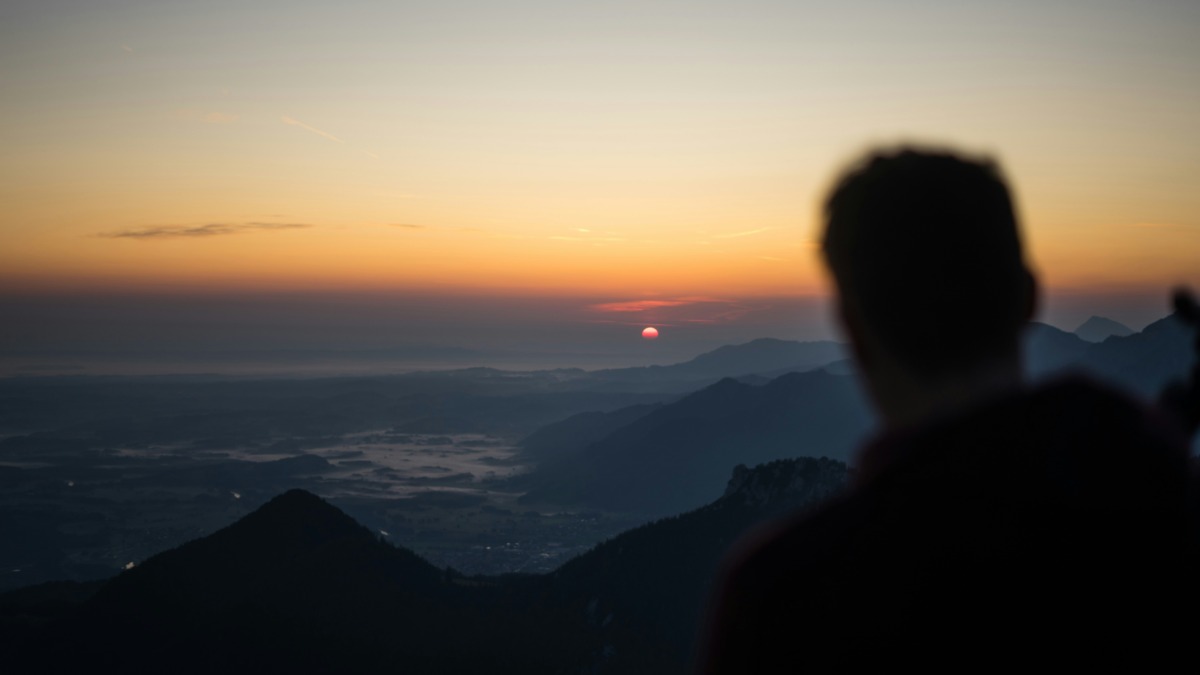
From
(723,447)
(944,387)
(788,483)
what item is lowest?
(723,447)

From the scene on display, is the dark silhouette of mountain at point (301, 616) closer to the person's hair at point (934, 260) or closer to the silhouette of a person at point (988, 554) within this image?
the person's hair at point (934, 260)

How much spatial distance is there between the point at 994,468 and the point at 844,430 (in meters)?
184

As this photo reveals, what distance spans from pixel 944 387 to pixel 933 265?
11.8 inches

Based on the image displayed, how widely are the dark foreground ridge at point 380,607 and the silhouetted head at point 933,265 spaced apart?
51354 millimetres

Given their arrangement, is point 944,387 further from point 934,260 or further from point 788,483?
point 788,483

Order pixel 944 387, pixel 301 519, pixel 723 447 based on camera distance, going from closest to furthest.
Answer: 1. pixel 944 387
2. pixel 301 519
3. pixel 723 447

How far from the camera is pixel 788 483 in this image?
5900 cm

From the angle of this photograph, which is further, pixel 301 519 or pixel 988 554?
pixel 301 519

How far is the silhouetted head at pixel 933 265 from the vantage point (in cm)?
208

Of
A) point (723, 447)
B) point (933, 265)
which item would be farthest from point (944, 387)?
point (723, 447)

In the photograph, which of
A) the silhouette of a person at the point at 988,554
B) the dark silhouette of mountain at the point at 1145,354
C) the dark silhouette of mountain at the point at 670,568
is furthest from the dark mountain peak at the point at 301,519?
the dark silhouette of mountain at the point at 1145,354

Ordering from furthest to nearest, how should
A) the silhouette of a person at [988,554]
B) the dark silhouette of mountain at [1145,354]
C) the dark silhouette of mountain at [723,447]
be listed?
1. the dark silhouette of mountain at [723,447]
2. the dark silhouette of mountain at [1145,354]
3. the silhouette of a person at [988,554]

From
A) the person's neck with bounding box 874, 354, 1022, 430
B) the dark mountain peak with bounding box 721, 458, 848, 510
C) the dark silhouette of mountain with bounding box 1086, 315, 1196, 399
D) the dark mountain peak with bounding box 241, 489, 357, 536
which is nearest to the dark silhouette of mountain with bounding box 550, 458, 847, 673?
the dark mountain peak with bounding box 721, 458, 848, 510

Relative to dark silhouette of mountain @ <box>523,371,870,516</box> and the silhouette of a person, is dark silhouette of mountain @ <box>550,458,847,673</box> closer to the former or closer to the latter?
the silhouette of a person
